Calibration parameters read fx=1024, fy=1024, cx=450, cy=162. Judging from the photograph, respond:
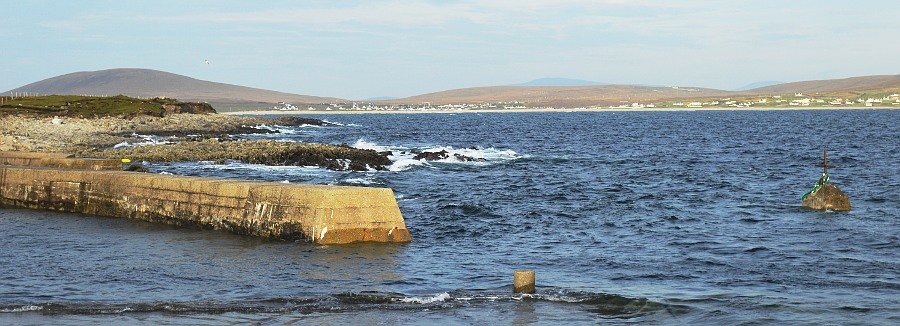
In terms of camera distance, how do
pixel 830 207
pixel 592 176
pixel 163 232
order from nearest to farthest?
pixel 163 232
pixel 830 207
pixel 592 176

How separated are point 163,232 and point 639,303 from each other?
10.6m

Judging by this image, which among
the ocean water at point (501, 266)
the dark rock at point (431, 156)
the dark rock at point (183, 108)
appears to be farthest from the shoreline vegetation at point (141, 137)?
the ocean water at point (501, 266)

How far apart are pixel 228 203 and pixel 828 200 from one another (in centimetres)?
1541

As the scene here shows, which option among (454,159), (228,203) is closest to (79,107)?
(454,159)

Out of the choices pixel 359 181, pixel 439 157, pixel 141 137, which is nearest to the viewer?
pixel 359 181

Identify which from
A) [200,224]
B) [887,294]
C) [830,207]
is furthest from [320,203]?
[830,207]

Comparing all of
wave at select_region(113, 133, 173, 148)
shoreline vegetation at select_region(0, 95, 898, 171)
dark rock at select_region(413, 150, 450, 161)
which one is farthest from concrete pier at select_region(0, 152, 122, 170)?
dark rock at select_region(413, 150, 450, 161)

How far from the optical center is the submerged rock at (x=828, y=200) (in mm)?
26453

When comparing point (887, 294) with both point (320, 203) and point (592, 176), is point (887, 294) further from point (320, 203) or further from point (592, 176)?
point (592, 176)

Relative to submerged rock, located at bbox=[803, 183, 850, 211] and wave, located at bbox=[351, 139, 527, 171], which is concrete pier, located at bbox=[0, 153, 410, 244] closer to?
submerged rock, located at bbox=[803, 183, 850, 211]

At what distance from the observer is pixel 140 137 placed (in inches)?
2361

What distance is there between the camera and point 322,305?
13797mm

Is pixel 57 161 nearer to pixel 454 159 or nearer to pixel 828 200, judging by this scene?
Result: pixel 828 200

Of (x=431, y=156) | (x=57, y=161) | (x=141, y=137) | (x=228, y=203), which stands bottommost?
(x=431, y=156)
